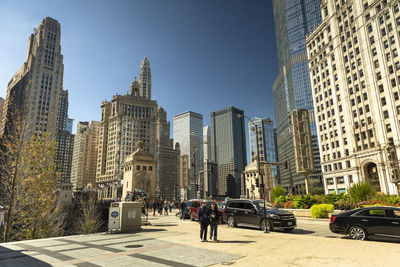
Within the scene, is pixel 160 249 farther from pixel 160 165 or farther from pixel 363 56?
pixel 160 165

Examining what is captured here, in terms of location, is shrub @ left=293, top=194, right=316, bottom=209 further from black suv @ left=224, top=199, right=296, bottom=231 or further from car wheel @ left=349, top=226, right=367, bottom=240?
car wheel @ left=349, top=226, right=367, bottom=240

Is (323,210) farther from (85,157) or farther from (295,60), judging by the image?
(85,157)

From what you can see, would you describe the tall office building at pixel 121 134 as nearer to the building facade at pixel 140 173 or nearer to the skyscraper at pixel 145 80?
the skyscraper at pixel 145 80

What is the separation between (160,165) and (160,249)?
616 ft

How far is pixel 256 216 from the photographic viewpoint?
16.3m

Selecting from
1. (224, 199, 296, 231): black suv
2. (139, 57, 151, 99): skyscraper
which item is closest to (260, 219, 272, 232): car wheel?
(224, 199, 296, 231): black suv

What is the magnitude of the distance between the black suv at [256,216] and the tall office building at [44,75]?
114455 mm

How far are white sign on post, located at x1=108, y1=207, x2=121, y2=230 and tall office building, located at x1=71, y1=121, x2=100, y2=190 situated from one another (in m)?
170

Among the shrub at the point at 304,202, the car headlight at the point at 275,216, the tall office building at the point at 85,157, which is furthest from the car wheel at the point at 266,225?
the tall office building at the point at 85,157

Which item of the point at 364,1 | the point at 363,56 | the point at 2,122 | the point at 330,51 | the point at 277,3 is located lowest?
the point at 2,122

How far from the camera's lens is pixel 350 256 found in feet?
27.3

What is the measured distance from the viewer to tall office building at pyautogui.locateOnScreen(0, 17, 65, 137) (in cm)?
11069

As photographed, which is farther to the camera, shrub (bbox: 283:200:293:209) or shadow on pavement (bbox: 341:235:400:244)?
shrub (bbox: 283:200:293:209)

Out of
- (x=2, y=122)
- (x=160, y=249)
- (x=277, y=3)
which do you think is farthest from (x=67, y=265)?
(x=277, y=3)
